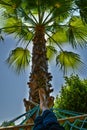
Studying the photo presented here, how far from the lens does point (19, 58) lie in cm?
959

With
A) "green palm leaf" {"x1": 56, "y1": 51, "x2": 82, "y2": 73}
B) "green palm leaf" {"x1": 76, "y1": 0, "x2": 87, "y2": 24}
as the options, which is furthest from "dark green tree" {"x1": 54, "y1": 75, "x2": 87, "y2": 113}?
"green palm leaf" {"x1": 76, "y1": 0, "x2": 87, "y2": 24}

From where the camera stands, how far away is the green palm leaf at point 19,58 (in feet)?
31.3

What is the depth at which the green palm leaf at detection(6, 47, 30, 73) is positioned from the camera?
9.54m

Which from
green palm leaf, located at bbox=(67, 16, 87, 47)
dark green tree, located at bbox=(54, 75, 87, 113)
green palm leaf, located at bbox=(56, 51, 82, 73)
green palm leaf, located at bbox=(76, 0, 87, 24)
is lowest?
dark green tree, located at bbox=(54, 75, 87, 113)

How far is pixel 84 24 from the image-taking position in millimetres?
8914

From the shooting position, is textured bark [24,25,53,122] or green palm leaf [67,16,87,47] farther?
green palm leaf [67,16,87,47]

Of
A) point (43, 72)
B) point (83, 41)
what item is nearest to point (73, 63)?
point (83, 41)

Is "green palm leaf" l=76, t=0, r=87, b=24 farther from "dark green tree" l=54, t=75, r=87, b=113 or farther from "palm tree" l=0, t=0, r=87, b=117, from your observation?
"dark green tree" l=54, t=75, r=87, b=113

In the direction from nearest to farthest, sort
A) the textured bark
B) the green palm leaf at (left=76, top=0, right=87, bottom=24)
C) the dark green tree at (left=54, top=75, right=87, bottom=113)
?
1. the textured bark
2. the green palm leaf at (left=76, top=0, right=87, bottom=24)
3. the dark green tree at (left=54, top=75, right=87, bottom=113)

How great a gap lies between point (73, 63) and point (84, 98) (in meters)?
0.91

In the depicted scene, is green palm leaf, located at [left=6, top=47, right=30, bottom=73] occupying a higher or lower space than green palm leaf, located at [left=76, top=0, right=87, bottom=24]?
lower

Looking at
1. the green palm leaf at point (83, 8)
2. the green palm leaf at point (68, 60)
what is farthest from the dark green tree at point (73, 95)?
the green palm leaf at point (83, 8)

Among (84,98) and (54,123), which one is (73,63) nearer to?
(84,98)

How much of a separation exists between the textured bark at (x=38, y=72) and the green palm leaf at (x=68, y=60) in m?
1.29
